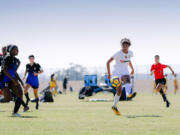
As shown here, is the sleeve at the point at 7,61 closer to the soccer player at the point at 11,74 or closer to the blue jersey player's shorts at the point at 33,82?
the soccer player at the point at 11,74

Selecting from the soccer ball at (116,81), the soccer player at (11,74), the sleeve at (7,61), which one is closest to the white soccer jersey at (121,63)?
the soccer ball at (116,81)

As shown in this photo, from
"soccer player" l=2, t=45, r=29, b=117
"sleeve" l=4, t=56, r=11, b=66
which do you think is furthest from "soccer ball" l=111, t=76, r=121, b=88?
"sleeve" l=4, t=56, r=11, b=66

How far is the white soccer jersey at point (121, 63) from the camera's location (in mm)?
11020

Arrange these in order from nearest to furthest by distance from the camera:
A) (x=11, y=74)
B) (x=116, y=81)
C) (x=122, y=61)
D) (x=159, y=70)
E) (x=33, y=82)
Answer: (x=11, y=74), (x=116, y=81), (x=122, y=61), (x=33, y=82), (x=159, y=70)

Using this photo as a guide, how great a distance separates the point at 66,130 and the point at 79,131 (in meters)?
0.30

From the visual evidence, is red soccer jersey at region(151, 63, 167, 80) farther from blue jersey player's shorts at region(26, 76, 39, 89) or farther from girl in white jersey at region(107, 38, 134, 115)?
blue jersey player's shorts at region(26, 76, 39, 89)

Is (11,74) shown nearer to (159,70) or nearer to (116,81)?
(116,81)

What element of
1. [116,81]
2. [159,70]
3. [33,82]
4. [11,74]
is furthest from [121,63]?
[33,82]

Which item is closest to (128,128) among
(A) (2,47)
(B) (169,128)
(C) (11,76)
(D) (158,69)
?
(B) (169,128)

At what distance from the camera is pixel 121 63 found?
437 inches

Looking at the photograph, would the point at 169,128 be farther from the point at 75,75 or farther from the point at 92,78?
the point at 75,75

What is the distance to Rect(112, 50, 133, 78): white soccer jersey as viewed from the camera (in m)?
11.0

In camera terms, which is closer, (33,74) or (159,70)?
(33,74)

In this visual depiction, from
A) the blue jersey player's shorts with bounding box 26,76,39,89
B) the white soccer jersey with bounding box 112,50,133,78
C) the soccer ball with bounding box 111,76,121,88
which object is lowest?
the soccer ball with bounding box 111,76,121,88
